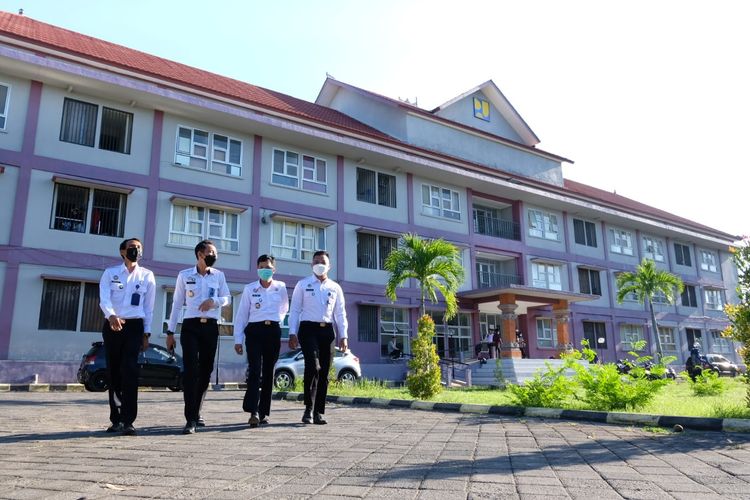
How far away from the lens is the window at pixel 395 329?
79.2 ft

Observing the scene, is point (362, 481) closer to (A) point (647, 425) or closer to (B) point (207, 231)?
(A) point (647, 425)

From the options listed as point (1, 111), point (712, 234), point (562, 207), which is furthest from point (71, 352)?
point (712, 234)

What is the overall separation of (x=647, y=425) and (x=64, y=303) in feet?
54.6

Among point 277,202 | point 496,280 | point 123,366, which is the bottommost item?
point 123,366


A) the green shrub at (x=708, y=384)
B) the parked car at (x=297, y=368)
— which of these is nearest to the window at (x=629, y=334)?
the parked car at (x=297, y=368)

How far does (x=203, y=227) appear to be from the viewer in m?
20.5

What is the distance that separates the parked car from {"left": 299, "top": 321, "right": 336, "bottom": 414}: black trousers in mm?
8716

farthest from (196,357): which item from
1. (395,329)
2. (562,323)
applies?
(562,323)

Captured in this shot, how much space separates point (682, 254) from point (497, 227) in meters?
17.7

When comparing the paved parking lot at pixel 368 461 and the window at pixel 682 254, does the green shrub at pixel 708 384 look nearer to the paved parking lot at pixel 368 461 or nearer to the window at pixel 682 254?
the paved parking lot at pixel 368 461

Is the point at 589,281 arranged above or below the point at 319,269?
above

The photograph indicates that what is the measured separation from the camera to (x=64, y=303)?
17500 mm

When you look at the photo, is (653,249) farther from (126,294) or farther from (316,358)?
(126,294)

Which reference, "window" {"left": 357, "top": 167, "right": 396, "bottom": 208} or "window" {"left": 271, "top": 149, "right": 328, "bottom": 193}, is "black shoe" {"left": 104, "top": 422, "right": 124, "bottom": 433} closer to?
"window" {"left": 271, "top": 149, "right": 328, "bottom": 193}
